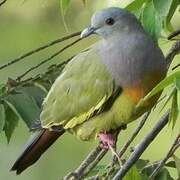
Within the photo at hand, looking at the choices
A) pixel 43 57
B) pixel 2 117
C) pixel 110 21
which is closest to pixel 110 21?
pixel 110 21

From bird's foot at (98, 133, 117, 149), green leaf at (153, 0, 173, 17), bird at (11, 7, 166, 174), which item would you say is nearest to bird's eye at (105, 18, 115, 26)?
bird at (11, 7, 166, 174)

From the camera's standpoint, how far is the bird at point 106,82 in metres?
2.13

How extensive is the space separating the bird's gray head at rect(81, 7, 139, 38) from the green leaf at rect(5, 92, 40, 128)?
210mm

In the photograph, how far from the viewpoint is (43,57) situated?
249 inches

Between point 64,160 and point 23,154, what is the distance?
3.42 metres

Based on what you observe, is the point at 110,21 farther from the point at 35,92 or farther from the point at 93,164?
the point at 93,164

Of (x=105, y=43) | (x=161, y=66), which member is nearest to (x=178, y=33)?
(x=161, y=66)

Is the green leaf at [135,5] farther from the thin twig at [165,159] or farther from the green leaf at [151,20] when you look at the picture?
the thin twig at [165,159]

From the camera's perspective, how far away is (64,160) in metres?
5.83

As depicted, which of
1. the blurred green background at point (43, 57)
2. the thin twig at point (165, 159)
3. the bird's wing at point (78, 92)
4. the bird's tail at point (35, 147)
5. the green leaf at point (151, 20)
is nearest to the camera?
the green leaf at point (151, 20)

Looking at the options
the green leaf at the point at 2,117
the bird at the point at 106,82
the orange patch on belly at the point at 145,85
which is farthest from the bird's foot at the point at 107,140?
the green leaf at the point at 2,117

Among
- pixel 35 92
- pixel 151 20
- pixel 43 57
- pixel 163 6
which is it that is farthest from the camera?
pixel 43 57

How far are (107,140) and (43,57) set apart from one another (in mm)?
4163

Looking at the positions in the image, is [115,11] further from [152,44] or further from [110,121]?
[110,121]
